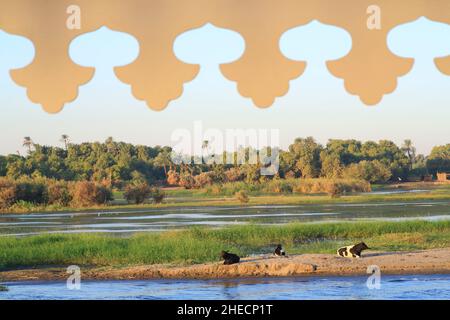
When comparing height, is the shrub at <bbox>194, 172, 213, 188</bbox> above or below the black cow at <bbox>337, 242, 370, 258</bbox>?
above

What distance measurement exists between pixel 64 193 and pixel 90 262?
1.25 metres

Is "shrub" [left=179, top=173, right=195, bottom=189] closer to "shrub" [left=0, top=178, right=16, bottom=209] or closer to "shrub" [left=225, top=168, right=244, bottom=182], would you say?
"shrub" [left=225, top=168, right=244, bottom=182]

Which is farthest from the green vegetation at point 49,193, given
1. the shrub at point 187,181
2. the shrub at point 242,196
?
the shrub at point 242,196

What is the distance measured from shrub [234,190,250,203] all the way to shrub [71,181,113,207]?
1.30 metres

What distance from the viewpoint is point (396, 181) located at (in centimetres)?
745

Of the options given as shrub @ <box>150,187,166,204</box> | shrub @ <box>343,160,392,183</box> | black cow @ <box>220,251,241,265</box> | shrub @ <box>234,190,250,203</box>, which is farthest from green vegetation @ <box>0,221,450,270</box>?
shrub @ <box>343,160,392,183</box>

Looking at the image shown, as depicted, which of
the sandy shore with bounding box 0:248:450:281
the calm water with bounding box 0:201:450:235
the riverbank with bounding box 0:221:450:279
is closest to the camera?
the sandy shore with bounding box 0:248:450:281

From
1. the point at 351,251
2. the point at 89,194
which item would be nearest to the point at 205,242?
the point at 89,194

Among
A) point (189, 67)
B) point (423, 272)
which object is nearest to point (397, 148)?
point (423, 272)

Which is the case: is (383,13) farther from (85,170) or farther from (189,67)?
(85,170)

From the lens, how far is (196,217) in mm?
9734

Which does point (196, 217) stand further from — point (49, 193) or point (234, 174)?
point (234, 174)

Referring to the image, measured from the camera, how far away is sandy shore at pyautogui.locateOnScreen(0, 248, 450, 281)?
6.61 meters

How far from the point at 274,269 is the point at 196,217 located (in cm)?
319
